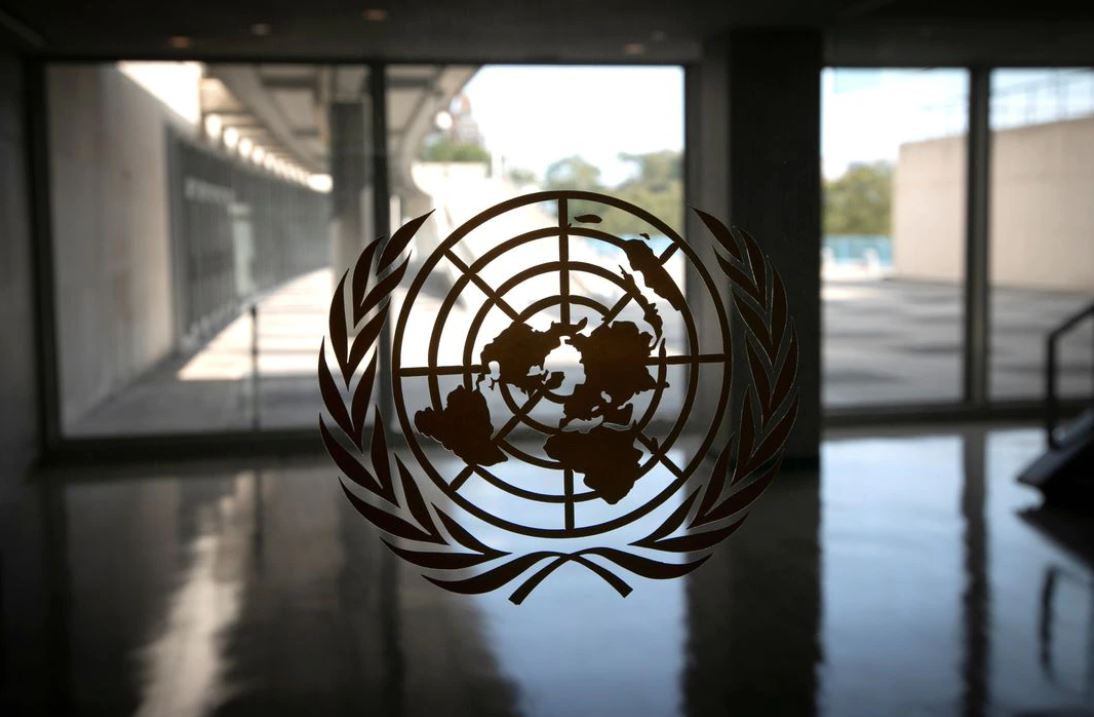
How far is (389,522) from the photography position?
121 inches

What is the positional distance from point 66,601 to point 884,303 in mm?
3469

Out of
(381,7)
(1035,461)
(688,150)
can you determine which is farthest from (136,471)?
(1035,461)

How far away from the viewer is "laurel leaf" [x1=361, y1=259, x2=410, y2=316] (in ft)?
10.2

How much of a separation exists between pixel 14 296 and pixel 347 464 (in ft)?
14.7

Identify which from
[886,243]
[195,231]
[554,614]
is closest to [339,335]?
[554,614]

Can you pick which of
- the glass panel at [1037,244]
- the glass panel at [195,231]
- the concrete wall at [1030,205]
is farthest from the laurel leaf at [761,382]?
the glass panel at [1037,244]

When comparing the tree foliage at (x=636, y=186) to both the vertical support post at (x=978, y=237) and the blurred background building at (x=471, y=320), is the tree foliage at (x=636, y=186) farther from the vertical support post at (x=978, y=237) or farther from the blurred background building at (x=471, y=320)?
the vertical support post at (x=978, y=237)

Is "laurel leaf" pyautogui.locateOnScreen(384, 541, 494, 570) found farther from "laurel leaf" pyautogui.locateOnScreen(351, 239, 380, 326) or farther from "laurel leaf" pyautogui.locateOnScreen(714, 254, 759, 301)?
"laurel leaf" pyautogui.locateOnScreen(714, 254, 759, 301)

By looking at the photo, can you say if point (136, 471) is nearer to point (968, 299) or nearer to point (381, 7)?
point (381, 7)

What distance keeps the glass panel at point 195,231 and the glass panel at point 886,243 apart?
5.89 feet


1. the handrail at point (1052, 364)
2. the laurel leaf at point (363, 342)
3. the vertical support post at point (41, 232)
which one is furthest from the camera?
the vertical support post at point (41, 232)

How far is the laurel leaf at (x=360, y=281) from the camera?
3123 mm

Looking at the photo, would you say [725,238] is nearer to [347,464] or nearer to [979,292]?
[347,464]

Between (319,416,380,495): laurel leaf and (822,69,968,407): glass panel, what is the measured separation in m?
1.44
